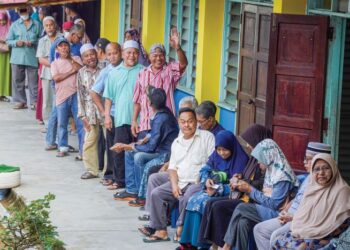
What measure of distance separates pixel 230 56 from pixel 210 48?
11.9 inches

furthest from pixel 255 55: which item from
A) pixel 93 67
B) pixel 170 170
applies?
pixel 93 67

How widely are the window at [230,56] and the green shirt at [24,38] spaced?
653 centimetres

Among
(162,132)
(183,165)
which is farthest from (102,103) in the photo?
(183,165)

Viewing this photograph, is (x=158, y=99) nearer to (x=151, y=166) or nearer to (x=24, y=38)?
(x=151, y=166)

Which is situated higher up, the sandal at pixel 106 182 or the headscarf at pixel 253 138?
the headscarf at pixel 253 138

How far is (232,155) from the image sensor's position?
997 centimetres

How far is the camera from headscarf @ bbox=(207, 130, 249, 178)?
9867mm

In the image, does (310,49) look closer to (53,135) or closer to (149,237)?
(149,237)

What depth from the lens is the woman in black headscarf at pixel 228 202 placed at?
9.55m

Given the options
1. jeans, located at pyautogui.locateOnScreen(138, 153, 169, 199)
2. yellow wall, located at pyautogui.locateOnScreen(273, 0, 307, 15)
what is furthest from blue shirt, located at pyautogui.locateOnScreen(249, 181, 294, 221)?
jeans, located at pyautogui.locateOnScreen(138, 153, 169, 199)

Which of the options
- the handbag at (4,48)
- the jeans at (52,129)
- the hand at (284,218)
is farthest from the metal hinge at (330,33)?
the handbag at (4,48)

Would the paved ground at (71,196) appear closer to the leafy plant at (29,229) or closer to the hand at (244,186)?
the leafy plant at (29,229)

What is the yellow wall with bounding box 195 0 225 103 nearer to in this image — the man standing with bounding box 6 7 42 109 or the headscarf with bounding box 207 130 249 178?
the headscarf with bounding box 207 130 249 178

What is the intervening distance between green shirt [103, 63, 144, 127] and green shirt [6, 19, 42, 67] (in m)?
5.92
